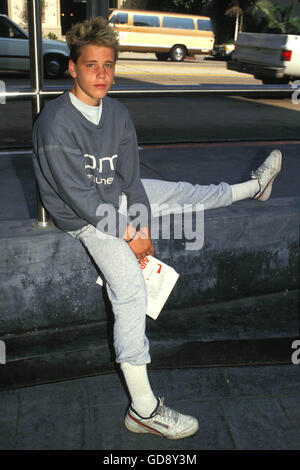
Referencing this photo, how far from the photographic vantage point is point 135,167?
9.37 feet

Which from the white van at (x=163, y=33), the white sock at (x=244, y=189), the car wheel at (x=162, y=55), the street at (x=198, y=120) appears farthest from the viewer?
the car wheel at (x=162, y=55)

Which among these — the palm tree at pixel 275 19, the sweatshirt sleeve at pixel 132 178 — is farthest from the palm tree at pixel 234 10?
the sweatshirt sleeve at pixel 132 178

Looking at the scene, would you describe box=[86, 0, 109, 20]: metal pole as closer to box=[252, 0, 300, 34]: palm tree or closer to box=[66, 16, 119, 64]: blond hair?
box=[66, 16, 119, 64]: blond hair

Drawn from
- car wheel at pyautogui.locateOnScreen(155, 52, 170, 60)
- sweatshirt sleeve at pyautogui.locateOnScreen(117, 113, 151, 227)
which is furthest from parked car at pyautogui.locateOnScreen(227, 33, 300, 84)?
sweatshirt sleeve at pyautogui.locateOnScreen(117, 113, 151, 227)

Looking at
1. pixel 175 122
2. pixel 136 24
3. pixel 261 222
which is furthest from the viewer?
pixel 136 24

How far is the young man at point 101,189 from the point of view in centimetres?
245

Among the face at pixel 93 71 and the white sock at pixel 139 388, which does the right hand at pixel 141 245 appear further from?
the face at pixel 93 71

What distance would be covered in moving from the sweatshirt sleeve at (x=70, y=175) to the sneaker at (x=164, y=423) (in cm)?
87

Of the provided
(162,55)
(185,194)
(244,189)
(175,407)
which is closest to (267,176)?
(244,189)

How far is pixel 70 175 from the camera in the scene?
8.09 feet
